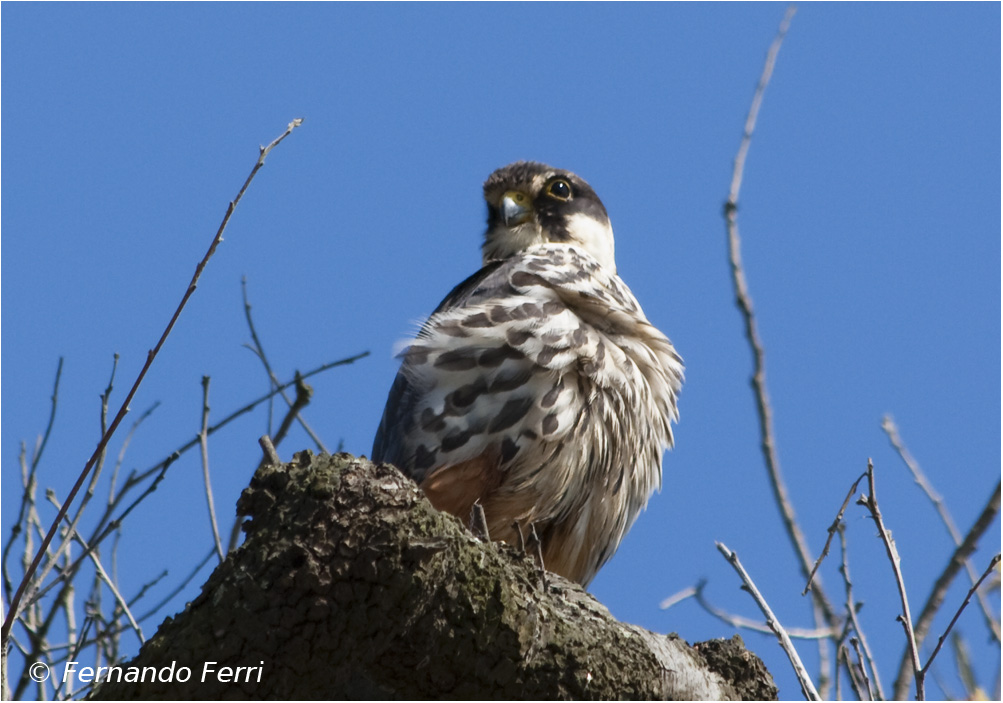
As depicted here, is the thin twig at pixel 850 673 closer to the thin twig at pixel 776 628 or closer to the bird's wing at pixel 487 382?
the thin twig at pixel 776 628

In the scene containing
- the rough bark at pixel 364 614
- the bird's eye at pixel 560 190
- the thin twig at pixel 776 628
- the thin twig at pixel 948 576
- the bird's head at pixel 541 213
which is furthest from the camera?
the bird's eye at pixel 560 190

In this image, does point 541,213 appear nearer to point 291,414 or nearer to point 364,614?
point 291,414

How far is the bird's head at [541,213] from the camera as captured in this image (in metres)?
4.76

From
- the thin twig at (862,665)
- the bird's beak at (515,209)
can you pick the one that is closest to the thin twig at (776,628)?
the thin twig at (862,665)

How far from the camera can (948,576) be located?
282 centimetres

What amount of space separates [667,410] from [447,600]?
1.84 metres

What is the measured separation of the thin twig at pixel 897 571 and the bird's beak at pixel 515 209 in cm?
236

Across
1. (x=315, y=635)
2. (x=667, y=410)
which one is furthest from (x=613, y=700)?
(x=667, y=410)

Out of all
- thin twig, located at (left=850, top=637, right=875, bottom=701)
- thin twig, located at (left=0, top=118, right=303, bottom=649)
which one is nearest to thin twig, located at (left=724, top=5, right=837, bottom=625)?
thin twig, located at (left=850, top=637, right=875, bottom=701)

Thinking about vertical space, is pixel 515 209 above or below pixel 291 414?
above

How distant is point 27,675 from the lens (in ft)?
10.4

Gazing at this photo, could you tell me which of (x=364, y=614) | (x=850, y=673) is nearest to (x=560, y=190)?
(x=850, y=673)

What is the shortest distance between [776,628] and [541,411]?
1111 mm

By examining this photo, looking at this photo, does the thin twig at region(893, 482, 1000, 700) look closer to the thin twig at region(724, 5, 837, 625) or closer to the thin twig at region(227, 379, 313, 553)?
the thin twig at region(724, 5, 837, 625)
